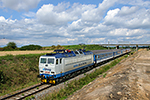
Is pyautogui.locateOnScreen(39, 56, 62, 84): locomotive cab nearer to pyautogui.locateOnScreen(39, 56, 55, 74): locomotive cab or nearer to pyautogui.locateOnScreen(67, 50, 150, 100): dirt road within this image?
pyautogui.locateOnScreen(39, 56, 55, 74): locomotive cab

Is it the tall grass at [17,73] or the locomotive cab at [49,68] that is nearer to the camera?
the locomotive cab at [49,68]

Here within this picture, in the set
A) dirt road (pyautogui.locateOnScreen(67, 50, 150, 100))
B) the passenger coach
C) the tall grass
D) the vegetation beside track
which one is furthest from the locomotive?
dirt road (pyautogui.locateOnScreen(67, 50, 150, 100))

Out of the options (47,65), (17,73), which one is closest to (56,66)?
(47,65)

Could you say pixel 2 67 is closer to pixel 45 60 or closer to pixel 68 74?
pixel 45 60

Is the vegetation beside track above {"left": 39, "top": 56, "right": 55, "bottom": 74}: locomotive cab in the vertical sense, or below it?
below

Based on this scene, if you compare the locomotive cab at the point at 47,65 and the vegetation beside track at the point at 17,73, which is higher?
the locomotive cab at the point at 47,65

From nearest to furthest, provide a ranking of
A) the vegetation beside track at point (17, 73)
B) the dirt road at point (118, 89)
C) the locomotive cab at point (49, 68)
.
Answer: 1. the dirt road at point (118, 89)
2. the locomotive cab at point (49, 68)
3. the vegetation beside track at point (17, 73)

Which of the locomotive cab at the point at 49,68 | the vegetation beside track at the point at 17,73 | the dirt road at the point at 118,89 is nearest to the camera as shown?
the dirt road at the point at 118,89

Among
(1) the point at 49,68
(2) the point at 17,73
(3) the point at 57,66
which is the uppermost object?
(3) the point at 57,66

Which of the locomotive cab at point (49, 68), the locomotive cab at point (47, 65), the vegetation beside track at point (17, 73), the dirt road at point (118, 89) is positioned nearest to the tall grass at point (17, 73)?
the vegetation beside track at point (17, 73)

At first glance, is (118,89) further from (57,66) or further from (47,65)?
(47,65)

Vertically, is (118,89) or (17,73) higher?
(118,89)

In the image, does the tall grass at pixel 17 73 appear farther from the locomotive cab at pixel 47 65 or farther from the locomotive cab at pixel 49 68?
the locomotive cab at pixel 47 65

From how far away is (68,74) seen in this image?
14805 millimetres
